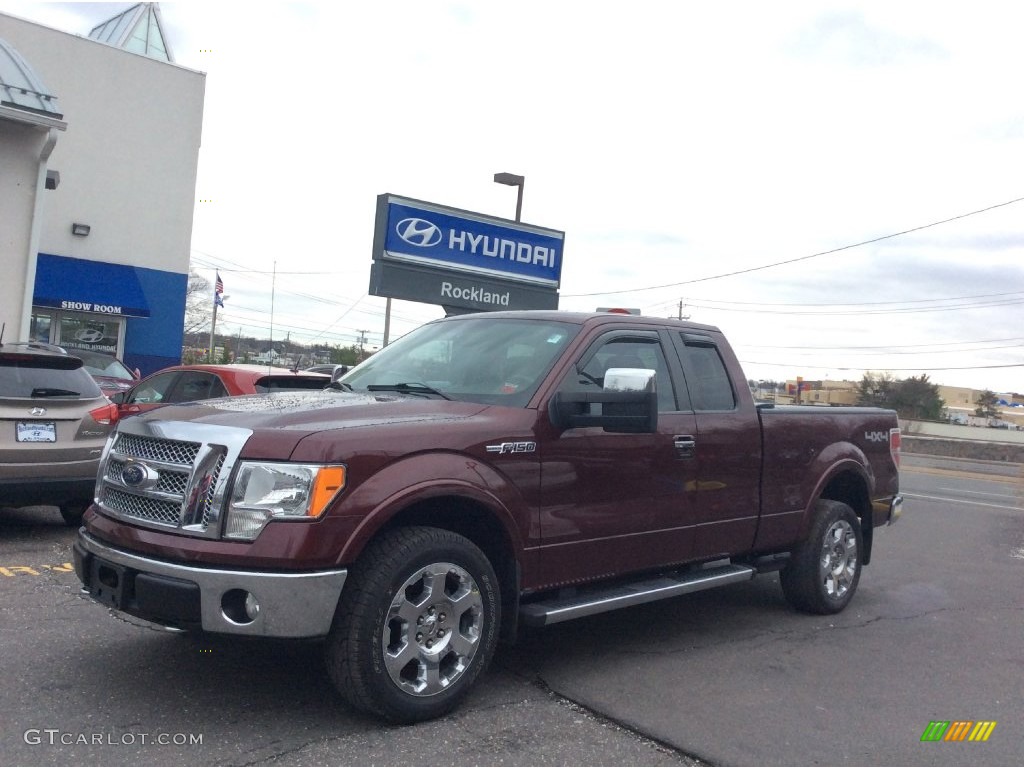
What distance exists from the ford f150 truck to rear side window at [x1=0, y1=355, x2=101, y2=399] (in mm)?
3418

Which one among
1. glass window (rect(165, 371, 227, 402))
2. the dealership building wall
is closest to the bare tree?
the dealership building wall

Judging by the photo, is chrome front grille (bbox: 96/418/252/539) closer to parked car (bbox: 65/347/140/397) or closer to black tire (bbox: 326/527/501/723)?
black tire (bbox: 326/527/501/723)

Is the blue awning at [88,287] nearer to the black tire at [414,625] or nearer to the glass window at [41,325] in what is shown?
the glass window at [41,325]

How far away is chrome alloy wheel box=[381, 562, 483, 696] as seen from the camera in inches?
163

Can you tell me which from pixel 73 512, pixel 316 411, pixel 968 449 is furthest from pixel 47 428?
pixel 968 449

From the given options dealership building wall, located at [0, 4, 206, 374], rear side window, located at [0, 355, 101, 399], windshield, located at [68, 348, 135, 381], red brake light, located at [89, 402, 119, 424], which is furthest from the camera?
dealership building wall, located at [0, 4, 206, 374]

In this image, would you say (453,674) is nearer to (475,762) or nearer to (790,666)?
(475,762)

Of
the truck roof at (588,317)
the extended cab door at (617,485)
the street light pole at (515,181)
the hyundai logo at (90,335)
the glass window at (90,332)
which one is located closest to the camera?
the extended cab door at (617,485)

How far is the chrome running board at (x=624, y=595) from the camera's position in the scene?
15.5 ft

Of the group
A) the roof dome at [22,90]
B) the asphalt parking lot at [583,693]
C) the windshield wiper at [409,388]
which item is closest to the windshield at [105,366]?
the roof dome at [22,90]

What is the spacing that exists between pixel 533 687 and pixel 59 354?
5.35m

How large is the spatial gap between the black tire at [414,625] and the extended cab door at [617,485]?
53 centimetres

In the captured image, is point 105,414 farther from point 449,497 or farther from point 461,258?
point 461,258

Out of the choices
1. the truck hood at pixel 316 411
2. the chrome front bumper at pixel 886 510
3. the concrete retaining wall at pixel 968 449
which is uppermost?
the truck hood at pixel 316 411
